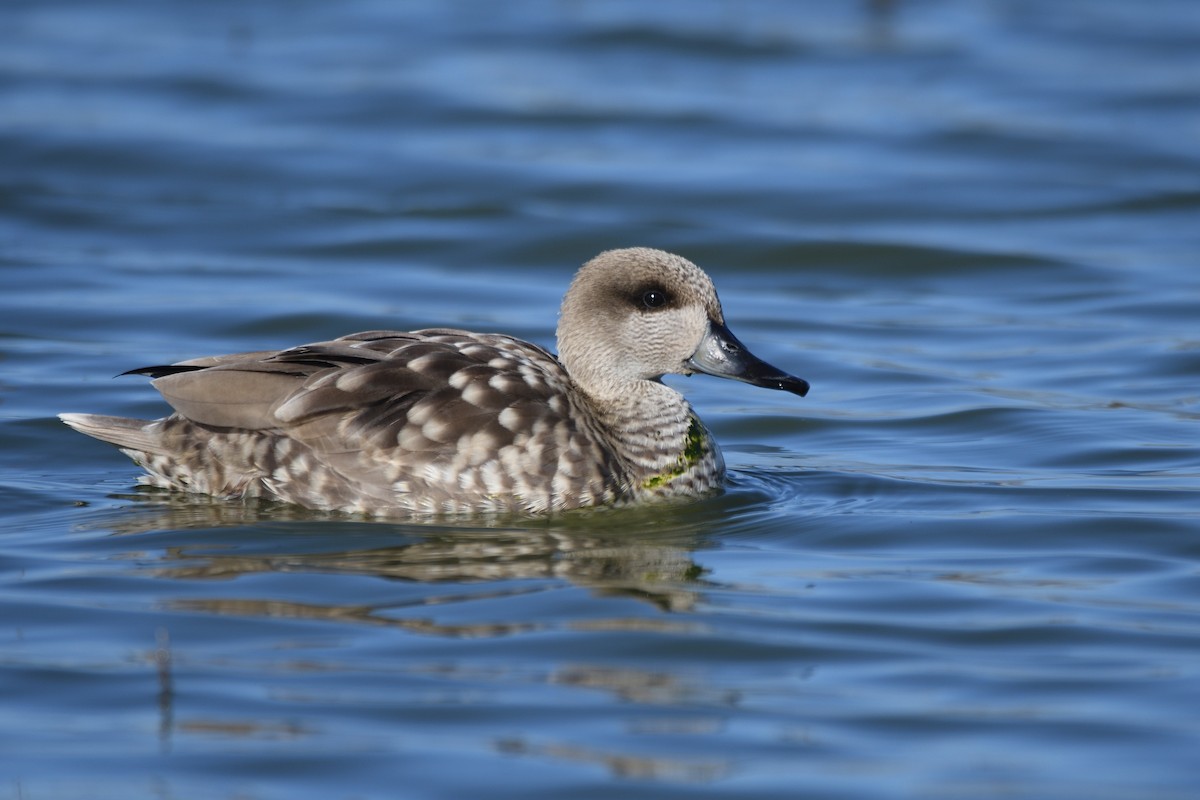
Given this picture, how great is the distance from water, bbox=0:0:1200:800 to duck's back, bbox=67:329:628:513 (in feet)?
0.63

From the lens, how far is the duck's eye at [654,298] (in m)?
8.69

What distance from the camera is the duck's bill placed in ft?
28.6

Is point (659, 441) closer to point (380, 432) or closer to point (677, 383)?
point (380, 432)

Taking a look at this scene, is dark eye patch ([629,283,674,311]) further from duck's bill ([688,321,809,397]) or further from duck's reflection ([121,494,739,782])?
duck's reflection ([121,494,739,782])

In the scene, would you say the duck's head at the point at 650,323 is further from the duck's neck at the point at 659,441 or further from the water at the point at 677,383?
the water at the point at 677,383

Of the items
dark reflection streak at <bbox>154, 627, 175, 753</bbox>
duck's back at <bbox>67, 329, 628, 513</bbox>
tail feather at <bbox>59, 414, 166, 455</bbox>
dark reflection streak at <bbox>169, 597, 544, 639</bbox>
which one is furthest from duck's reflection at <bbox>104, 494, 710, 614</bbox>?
dark reflection streak at <bbox>154, 627, 175, 753</bbox>

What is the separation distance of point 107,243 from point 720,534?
7982 millimetres

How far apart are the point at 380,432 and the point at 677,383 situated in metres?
3.82

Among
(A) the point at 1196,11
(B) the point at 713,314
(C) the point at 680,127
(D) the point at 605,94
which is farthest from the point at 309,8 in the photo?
(B) the point at 713,314

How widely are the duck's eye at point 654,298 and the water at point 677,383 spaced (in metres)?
0.95

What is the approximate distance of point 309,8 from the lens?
23406mm

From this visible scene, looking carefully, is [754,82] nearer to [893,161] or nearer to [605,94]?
[605,94]

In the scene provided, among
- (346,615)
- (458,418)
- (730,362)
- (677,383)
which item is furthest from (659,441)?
(677,383)

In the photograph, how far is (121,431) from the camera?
8.61m
